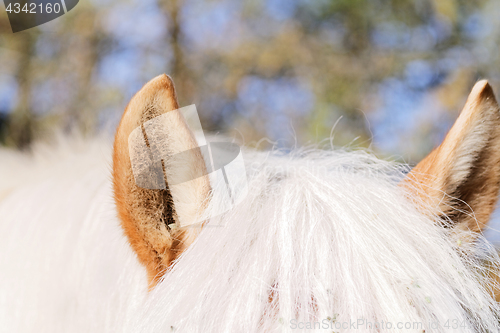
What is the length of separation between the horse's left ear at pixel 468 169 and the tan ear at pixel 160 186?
379 mm

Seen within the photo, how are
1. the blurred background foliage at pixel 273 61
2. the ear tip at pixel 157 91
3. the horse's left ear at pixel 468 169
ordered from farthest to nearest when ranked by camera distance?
1. the blurred background foliage at pixel 273 61
2. the horse's left ear at pixel 468 169
3. the ear tip at pixel 157 91

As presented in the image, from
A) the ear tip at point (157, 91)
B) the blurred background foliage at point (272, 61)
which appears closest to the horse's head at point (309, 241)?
the ear tip at point (157, 91)

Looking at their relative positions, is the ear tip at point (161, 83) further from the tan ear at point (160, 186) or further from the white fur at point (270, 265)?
the white fur at point (270, 265)

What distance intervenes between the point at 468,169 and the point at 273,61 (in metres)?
5.38

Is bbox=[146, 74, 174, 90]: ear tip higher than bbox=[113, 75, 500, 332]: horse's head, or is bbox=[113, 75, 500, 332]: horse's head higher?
bbox=[146, 74, 174, 90]: ear tip

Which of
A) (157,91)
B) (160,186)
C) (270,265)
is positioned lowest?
(270,265)

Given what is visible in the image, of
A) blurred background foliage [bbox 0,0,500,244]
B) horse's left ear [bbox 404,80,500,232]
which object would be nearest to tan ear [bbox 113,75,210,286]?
horse's left ear [bbox 404,80,500,232]

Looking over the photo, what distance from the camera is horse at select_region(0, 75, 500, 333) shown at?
0.45 metres

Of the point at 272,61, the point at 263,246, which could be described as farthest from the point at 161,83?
the point at 272,61

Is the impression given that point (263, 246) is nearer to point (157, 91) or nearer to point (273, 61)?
point (157, 91)

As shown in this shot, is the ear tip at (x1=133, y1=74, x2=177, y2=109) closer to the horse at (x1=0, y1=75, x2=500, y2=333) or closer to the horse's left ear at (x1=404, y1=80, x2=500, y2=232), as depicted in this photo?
the horse at (x1=0, y1=75, x2=500, y2=333)

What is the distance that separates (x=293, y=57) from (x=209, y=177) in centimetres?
555

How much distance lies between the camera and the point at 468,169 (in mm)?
579

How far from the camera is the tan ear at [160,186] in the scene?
45 cm
